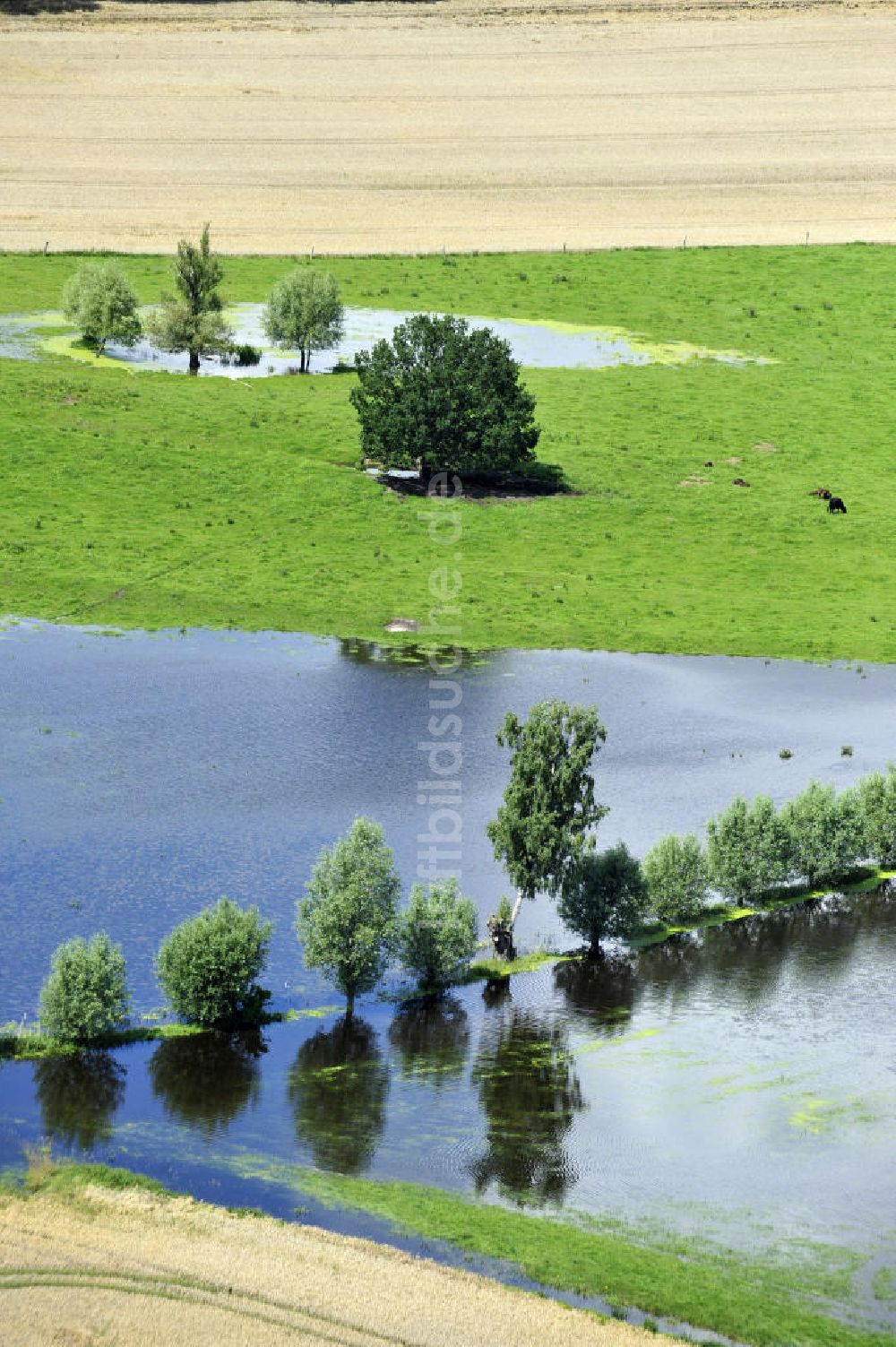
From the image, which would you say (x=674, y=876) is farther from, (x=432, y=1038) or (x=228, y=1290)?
(x=228, y=1290)

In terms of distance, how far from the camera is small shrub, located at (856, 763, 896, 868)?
8181 cm

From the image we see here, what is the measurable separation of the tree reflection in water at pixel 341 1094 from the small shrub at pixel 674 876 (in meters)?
13.4

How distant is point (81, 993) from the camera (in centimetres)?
6381

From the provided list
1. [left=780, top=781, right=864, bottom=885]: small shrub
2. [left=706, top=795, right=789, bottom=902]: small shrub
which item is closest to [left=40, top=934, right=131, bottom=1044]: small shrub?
[left=706, top=795, right=789, bottom=902]: small shrub

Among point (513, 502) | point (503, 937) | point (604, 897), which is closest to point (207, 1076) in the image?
point (503, 937)

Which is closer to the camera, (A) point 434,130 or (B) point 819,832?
(B) point 819,832

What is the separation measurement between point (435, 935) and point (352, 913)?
331cm

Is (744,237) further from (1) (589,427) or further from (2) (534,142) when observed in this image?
(1) (589,427)

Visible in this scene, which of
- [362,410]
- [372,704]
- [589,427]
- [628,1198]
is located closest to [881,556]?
[589,427]

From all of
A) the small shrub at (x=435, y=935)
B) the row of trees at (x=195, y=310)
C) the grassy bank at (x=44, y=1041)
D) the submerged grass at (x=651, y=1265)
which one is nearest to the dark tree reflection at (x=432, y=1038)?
the small shrub at (x=435, y=935)

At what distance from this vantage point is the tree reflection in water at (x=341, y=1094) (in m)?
59.7

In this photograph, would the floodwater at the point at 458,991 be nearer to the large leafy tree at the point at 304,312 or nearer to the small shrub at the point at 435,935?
the small shrub at the point at 435,935

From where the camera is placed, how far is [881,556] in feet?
397

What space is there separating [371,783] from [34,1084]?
82.5 feet
